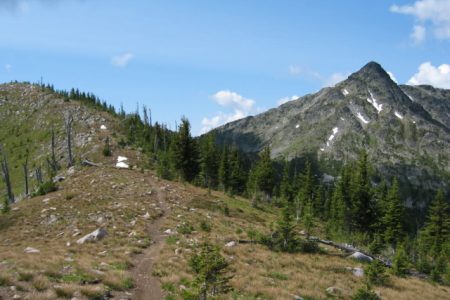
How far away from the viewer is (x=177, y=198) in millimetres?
44562

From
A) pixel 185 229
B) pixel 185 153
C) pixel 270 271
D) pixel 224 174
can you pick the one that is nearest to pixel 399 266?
pixel 270 271

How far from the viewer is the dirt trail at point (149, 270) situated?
15.8 metres

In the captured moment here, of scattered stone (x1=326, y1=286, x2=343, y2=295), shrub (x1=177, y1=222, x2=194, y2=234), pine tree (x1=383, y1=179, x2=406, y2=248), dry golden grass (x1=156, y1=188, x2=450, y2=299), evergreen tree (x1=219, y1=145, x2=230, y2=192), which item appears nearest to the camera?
dry golden grass (x1=156, y1=188, x2=450, y2=299)

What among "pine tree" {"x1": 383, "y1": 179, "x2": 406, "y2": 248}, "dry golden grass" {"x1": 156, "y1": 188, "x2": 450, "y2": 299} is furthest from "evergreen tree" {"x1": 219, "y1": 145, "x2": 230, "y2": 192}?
"dry golden grass" {"x1": 156, "y1": 188, "x2": 450, "y2": 299}

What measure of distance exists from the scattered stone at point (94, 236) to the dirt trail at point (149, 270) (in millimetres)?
3444

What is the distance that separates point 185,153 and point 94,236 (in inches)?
1495

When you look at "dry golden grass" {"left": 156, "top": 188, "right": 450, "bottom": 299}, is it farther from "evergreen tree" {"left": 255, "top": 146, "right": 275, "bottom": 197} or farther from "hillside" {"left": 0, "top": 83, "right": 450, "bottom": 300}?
"evergreen tree" {"left": 255, "top": 146, "right": 275, "bottom": 197}

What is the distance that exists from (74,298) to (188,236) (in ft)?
52.6

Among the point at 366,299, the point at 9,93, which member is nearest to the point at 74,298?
the point at 366,299

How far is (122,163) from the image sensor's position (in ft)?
217

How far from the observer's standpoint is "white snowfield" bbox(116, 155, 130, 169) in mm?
62741

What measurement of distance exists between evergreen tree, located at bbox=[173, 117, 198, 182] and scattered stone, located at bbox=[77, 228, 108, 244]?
1429 inches

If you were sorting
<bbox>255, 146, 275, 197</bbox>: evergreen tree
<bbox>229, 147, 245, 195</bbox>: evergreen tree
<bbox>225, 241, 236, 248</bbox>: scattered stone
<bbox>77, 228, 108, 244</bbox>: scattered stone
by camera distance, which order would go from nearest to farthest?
1. <bbox>77, 228, 108, 244</bbox>: scattered stone
2. <bbox>225, 241, 236, 248</bbox>: scattered stone
3. <bbox>229, 147, 245, 195</bbox>: evergreen tree
4. <bbox>255, 146, 275, 197</bbox>: evergreen tree

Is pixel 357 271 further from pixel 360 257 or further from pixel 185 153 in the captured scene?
pixel 185 153
